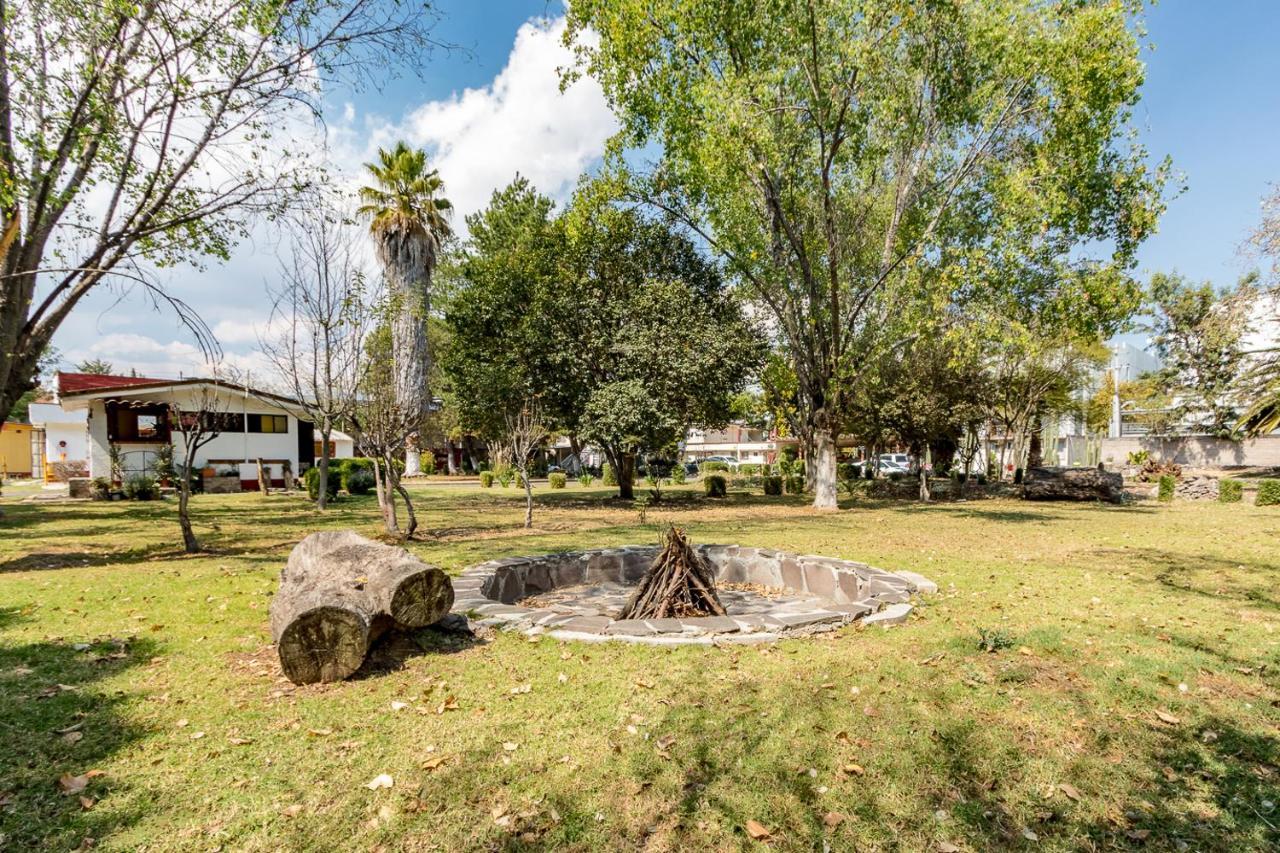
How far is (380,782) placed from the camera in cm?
302

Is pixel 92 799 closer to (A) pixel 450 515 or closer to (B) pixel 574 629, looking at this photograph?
(B) pixel 574 629

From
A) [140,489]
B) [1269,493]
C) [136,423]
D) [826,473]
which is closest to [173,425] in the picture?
[140,489]

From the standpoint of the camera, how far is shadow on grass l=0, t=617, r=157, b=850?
8.79 ft

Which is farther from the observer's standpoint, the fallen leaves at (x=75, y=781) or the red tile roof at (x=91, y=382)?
the red tile roof at (x=91, y=382)

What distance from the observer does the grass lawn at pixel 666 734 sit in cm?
272

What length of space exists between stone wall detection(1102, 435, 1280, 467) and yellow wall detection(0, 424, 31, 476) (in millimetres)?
62038

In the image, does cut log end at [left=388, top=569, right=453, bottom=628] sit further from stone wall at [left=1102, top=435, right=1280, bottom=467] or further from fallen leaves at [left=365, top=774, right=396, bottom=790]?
stone wall at [left=1102, top=435, right=1280, bottom=467]

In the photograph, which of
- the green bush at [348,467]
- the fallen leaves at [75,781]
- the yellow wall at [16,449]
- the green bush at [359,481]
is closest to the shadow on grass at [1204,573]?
the fallen leaves at [75,781]

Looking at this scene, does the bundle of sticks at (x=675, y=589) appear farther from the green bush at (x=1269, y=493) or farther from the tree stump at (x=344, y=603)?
the green bush at (x=1269, y=493)

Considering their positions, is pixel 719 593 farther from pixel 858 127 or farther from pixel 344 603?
pixel 858 127

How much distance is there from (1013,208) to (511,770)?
14857 mm

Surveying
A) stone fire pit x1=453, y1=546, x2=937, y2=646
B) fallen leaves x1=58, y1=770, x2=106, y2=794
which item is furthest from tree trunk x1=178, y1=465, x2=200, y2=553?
fallen leaves x1=58, y1=770, x2=106, y2=794

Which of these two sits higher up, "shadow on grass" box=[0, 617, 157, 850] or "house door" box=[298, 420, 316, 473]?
"house door" box=[298, 420, 316, 473]

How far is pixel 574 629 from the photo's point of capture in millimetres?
5277
